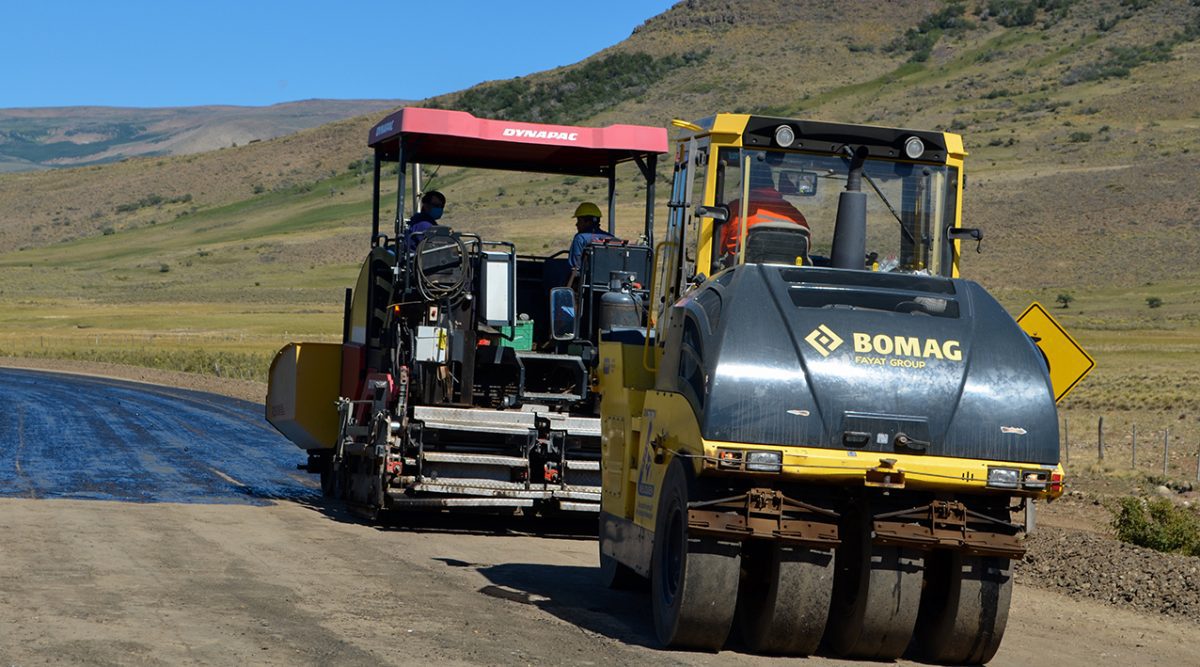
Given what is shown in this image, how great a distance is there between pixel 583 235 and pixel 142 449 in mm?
10518

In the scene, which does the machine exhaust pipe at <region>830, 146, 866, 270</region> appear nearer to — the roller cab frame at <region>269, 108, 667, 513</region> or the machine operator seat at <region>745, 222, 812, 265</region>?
the machine operator seat at <region>745, 222, 812, 265</region>

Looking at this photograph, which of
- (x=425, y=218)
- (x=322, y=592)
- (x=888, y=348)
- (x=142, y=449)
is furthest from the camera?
(x=142, y=449)

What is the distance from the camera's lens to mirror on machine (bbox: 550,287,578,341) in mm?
15781

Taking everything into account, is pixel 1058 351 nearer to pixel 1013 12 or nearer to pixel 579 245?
pixel 579 245

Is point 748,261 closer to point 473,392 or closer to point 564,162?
point 473,392

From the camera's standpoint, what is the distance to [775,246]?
10.1 metres

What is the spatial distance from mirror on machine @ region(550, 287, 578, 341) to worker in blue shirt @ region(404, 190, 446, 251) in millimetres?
1398

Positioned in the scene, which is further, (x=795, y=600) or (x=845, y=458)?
(x=795, y=600)

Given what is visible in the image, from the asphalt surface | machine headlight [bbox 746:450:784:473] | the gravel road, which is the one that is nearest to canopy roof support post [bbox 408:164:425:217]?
the gravel road

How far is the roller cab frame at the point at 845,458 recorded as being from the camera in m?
8.69

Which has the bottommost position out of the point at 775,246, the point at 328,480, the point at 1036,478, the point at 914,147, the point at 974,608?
the point at 328,480

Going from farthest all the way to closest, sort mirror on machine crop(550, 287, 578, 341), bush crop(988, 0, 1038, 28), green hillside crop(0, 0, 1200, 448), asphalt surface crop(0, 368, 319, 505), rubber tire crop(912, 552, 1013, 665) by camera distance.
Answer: bush crop(988, 0, 1038, 28) < green hillside crop(0, 0, 1200, 448) < asphalt surface crop(0, 368, 319, 505) < mirror on machine crop(550, 287, 578, 341) < rubber tire crop(912, 552, 1013, 665)

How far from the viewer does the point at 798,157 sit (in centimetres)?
1048

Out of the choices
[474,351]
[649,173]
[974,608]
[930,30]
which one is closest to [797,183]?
[974,608]
